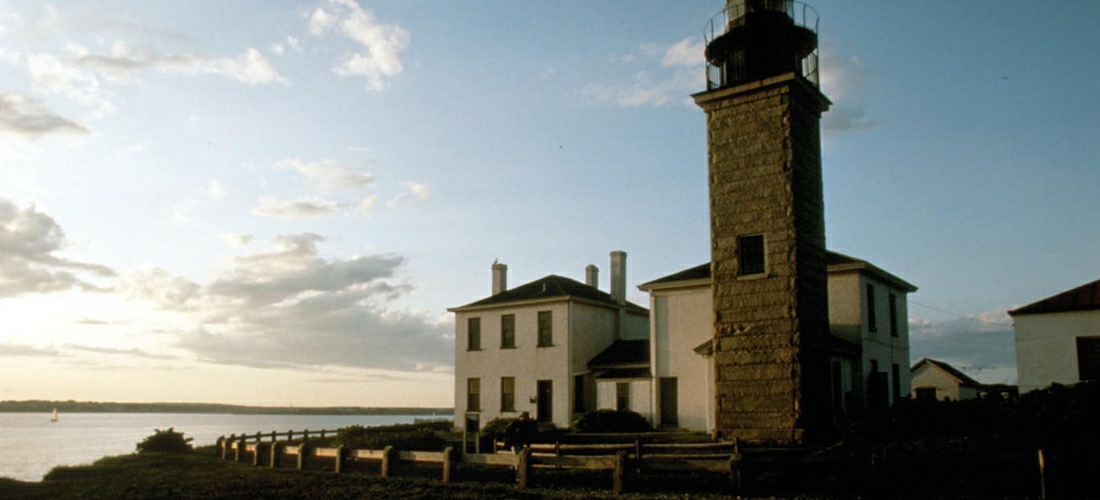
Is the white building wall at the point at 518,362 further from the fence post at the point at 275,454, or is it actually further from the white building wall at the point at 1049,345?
the white building wall at the point at 1049,345

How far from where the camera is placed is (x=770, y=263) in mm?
22844

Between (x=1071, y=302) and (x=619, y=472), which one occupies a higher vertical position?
(x=1071, y=302)

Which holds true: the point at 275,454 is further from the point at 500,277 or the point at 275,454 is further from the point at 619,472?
the point at 500,277

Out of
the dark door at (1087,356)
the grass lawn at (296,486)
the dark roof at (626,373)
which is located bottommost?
the grass lawn at (296,486)

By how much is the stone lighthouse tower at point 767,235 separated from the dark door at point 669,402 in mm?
8605

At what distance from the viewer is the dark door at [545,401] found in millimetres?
36250

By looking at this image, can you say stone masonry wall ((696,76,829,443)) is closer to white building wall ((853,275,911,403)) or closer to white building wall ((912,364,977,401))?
white building wall ((853,275,911,403))

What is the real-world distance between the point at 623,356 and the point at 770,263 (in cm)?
1409

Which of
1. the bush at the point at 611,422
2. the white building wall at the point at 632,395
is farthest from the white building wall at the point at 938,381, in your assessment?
the bush at the point at 611,422

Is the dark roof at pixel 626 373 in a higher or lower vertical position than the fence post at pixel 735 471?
higher

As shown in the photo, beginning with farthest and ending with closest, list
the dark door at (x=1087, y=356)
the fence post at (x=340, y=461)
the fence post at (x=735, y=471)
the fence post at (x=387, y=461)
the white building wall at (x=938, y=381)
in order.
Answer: the white building wall at (x=938, y=381)
the dark door at (x=1087, y=356)
the fence post at (x=340, y=461)
the fence post at (x=387, y=461)
the fence post at (x=735, y=471)

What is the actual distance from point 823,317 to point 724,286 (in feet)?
9.44

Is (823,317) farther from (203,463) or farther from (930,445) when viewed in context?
(203,463)

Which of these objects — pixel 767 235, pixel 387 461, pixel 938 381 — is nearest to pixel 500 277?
pixel 767 235
